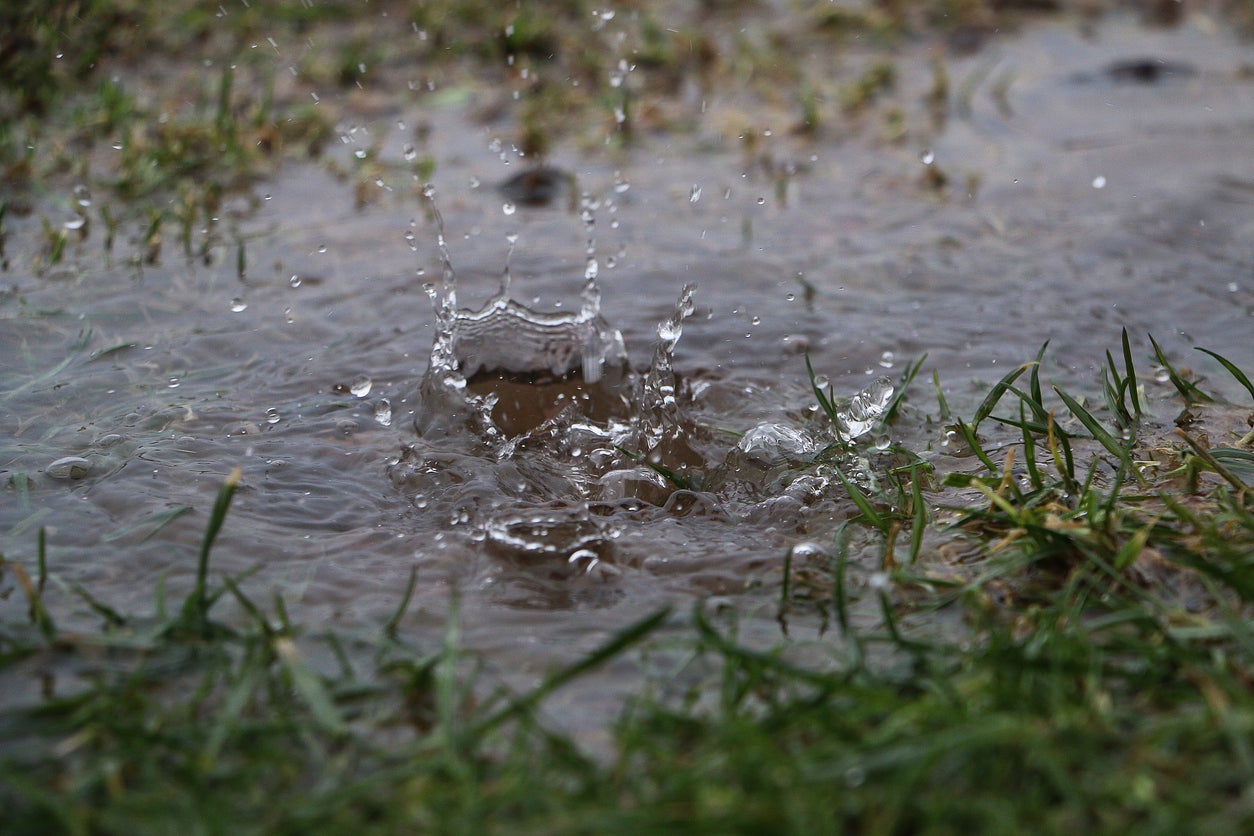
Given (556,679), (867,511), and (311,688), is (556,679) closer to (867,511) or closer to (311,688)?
(311,688)

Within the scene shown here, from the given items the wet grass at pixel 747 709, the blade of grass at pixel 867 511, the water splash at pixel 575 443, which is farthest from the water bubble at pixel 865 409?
the wet grass at pixel 747 709

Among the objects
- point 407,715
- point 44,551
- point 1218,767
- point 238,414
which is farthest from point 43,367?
point 1218,767

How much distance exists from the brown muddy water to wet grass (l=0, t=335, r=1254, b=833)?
0.52 ft

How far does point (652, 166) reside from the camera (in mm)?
5605

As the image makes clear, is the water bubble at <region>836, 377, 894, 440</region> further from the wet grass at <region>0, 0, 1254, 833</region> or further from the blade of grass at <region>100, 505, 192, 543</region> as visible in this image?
the blade of grass at <region>100, 505, 192, 543</region>

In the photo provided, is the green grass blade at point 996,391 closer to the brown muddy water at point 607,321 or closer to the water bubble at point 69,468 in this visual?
the brown muddy water at point 607,321

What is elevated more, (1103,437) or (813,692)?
(1103,437)

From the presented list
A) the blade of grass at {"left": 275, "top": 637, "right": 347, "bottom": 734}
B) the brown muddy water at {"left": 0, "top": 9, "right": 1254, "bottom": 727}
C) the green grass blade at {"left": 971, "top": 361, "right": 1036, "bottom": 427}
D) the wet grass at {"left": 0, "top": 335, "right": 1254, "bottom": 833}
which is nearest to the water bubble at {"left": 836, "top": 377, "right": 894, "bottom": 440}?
the brown muddy water at {"left": 0, "top": 9, "right": 1254, "bottom": 727}

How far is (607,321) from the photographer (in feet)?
13.9

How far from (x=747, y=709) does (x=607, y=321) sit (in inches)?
88.0

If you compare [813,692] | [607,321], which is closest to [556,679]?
[813,692]

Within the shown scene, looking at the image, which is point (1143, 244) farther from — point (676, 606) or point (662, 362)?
point (676, 606)

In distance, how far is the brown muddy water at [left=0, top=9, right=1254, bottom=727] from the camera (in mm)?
2818

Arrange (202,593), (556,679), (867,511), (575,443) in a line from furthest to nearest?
(575,443), (867,511), (202,593), (556,679)
